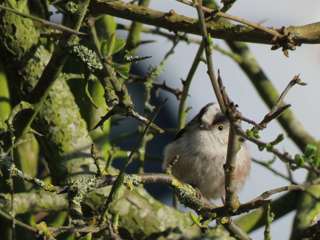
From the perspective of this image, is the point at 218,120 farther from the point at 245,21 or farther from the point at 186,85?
the point at 245,21

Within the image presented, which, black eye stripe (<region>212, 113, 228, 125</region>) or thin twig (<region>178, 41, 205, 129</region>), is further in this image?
black eye stripe (<region>212, 113, 228, 125</region>)

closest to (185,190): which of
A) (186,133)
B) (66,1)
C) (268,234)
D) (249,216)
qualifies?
(268,234)

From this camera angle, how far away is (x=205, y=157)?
18.8 ft

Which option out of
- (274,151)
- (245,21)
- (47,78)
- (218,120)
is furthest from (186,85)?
(274,151)

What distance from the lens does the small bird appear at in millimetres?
5688

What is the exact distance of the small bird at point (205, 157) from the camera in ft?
18.7

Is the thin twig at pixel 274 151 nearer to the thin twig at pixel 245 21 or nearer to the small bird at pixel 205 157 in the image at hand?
the thin twig at pixel 245 21

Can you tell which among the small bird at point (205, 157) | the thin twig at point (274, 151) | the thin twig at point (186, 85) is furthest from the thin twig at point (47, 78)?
the small bird at point (205, 157)

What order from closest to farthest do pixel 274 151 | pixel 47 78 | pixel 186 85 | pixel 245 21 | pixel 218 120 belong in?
pixel 274 151, pixel 245 21, pixel 47 78, pixel 186 85, pixel 218 120

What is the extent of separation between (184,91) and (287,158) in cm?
198

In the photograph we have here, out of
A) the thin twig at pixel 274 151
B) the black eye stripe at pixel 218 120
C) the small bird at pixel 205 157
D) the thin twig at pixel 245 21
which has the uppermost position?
the thin twig at pixel 245 21

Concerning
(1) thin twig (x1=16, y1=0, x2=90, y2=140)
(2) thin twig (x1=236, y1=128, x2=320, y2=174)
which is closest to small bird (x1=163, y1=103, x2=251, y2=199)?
(1) thin twig (x1=16, y1=0, x2=90, y2=140)

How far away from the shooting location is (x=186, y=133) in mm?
5832

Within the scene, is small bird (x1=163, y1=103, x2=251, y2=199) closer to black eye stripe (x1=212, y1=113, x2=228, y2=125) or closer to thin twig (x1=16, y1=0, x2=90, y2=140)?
black eye stripe (x1=212, y1=113, x2=228, y2=125)
